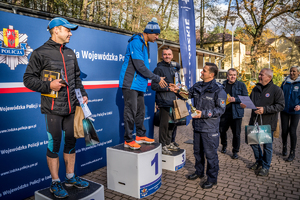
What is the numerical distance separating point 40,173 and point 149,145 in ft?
5.62

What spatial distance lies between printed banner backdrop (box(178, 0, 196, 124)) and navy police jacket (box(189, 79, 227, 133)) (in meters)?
2.03

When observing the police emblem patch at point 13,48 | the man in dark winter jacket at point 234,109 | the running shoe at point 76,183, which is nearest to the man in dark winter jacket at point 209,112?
the man in dark winter jacket at point 234,109

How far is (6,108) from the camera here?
3.14 m

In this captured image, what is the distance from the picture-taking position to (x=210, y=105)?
3.69m

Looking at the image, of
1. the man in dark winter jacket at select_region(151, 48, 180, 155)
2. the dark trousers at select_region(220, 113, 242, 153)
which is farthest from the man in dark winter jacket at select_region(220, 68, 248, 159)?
the man in dark winter jacket at select_region(151, 48, 180, 155)

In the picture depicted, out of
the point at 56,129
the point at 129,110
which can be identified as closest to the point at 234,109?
Result: the point at 129,110

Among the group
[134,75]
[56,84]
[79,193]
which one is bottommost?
[79,193]

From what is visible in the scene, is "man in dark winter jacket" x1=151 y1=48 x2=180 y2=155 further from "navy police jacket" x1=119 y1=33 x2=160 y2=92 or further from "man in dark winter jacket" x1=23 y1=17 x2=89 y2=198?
"man in dark winter jacket" x1=23 y1=17 x2=89 y2=198

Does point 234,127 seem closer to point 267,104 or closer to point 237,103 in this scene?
point 237,103

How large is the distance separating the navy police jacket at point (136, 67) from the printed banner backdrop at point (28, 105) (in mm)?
874

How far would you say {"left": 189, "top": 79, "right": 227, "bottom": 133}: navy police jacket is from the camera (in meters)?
3.61

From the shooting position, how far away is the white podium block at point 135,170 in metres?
3.40

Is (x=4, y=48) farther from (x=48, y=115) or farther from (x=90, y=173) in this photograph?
(x=90, y=173)

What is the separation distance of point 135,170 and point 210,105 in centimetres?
150
